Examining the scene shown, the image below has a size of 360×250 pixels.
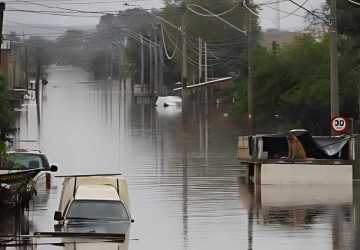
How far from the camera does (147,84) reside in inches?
6506

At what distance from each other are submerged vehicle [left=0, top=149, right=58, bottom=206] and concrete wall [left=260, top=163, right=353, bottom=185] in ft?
22.7

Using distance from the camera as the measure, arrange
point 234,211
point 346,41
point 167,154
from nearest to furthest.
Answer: point 234,211
point 167,154
point 346,41

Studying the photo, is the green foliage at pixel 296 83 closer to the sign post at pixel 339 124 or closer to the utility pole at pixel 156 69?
the sign post at pixel 339 124

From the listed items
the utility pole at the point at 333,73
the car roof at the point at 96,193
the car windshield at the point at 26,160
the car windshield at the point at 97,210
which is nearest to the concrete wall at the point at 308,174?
the utility pole at the point at 333,73

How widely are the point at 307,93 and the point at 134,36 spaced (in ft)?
340

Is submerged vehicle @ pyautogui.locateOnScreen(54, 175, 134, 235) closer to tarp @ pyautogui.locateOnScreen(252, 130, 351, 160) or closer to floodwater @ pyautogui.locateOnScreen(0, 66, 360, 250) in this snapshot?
floodwater @ pyautogui.locateOnScreen(0, 66, 360, 250)

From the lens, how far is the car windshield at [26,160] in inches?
1344

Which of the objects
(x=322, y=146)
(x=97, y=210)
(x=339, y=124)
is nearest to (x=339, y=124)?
(x=339, y=124)

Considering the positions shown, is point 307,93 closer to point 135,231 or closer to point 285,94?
point 285,94

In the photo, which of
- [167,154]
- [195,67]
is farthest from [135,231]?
[195,67]

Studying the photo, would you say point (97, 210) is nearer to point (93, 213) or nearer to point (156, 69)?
point (93, 213)

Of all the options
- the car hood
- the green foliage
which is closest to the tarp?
the car hood

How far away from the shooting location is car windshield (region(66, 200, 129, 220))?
80.0 ft

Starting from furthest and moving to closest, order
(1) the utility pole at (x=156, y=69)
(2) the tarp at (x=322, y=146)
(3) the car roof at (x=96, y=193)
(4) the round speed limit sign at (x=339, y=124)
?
(1) the utility pole at (x=156, y=69) → (4) the round speed limit sign at (x=339, y=124) → (2) the tarp at (x=322, y=146) → (3) the car roof at (x=96, y=193)
